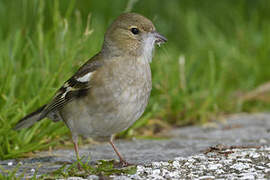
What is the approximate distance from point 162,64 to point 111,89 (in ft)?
7.02

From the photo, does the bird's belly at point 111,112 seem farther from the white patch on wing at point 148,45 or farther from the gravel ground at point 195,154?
the white patch on wing at point 148,45

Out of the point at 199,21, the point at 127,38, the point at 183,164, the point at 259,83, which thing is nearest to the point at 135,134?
the point at 127,38

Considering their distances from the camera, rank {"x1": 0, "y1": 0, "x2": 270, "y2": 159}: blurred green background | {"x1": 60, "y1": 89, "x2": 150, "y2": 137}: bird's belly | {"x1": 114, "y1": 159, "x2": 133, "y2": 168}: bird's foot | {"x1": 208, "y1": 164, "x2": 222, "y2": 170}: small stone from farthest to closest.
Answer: {"x1": 0, "y1": 0, "x2": 270, "y2": 159}: blurred green background
{"x1": 60, "y1": 89, "x2": 150, "y2": 137}: bird's belly
{"x1": 114, "y1": 159, "x2": 133, "y2": 168}: bird's foot
{"x1": 208, "y1": 164, "x2": 222, "y2": 170}: small stone

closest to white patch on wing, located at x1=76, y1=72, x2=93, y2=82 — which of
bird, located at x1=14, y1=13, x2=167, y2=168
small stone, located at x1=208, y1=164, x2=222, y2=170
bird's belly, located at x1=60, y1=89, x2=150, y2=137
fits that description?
bird, located at x1=14, y1=13, x2=167, y2=168

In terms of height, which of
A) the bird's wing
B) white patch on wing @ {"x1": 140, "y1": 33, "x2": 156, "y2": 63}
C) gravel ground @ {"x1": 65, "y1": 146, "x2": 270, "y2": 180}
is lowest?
gravel ground @ {"x1": 65, "y1": 146, "x2": 270, "y2": 180}

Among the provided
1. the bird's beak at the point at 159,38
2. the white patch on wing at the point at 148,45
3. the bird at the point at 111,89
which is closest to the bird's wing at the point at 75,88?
the bird at the point at 111,89

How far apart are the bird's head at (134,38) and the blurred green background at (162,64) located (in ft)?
2.29

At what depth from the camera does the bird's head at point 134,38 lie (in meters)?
4.21

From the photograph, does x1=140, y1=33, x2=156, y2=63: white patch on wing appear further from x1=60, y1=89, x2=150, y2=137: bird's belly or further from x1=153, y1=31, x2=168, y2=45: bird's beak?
x1=60, y1=89, x2=150, y2=137: bird's belly

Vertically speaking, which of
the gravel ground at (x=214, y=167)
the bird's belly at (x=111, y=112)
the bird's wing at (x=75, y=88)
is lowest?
the gravel ground at (x=214, y=167)

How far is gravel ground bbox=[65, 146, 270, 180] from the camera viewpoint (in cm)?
318

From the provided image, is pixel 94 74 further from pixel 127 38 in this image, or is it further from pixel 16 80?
pixel 16 80

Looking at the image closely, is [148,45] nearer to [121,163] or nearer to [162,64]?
[121,163]

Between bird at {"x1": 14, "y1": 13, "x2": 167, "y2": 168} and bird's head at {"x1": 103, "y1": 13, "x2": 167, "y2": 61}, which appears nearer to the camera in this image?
bird at {"x1": 14, "y1": 13, "x2": 167, "y2": 168}
